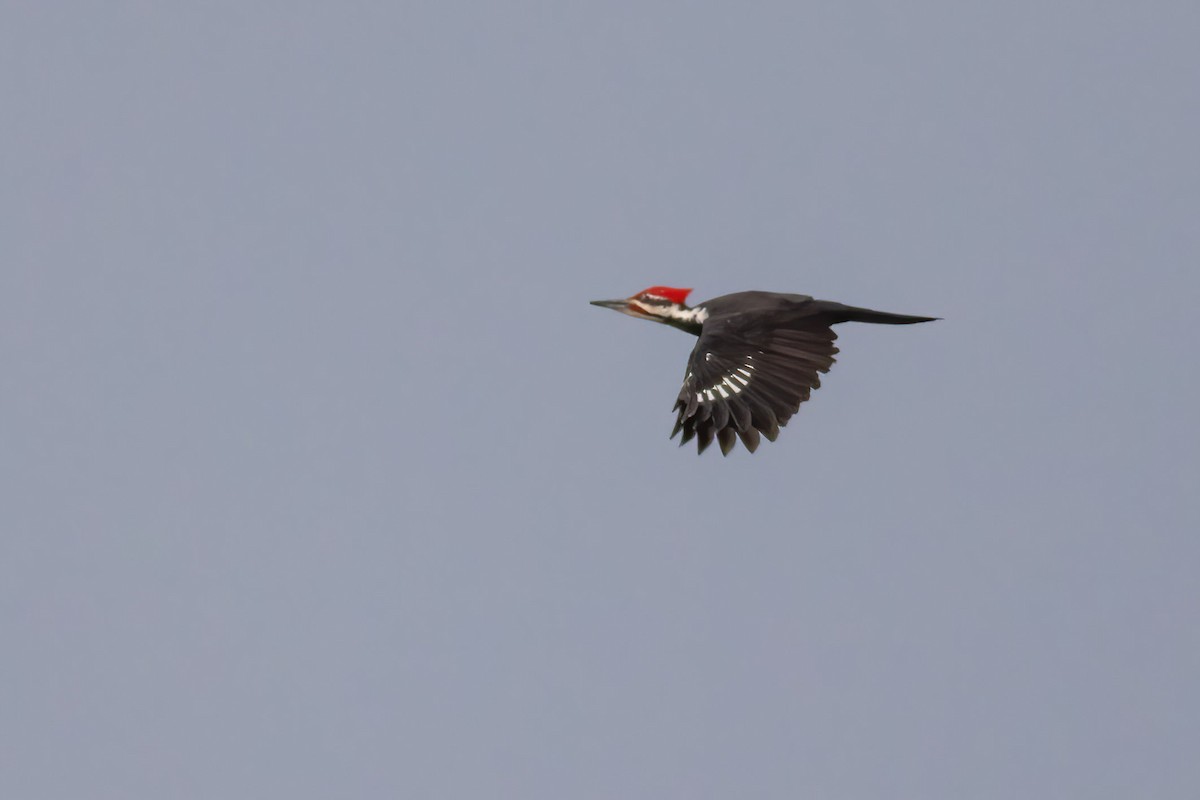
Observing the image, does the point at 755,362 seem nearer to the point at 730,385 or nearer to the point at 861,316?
the point at 730,385

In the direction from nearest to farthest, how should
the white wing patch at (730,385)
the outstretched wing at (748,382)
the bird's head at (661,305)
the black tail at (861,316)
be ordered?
the outstretched wing at (748,382), the white wing patch at (730,385), the black tail at (861,316), the bird's head at (661,305)

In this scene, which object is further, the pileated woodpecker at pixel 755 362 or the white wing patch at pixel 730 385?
the white wing patch at pixel 730 385

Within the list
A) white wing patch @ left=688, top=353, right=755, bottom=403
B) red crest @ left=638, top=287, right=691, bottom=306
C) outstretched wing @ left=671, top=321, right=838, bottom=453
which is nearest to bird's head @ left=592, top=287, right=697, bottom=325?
red crest @ left=638, top=287, right=691, bottom=306

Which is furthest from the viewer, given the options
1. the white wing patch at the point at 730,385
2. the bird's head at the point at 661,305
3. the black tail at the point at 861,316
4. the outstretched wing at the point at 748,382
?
the bird's head at the point at 661,305

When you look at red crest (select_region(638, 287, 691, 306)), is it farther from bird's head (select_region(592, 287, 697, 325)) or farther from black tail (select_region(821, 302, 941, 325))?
black tail (select_region(821, 302, 941, 325))

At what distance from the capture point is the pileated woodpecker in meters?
15.7

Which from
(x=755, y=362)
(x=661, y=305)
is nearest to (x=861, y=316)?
(x=755, y=362)

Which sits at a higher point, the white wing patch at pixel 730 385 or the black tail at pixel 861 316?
the black tail at pixel 861 316

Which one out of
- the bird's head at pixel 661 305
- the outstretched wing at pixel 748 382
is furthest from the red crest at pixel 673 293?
the outstretched wing at pixel 748 382

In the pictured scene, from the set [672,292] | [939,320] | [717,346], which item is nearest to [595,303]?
[672,292]

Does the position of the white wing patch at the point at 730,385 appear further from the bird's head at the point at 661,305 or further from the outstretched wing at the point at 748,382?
the bird's head at the point at 661,305

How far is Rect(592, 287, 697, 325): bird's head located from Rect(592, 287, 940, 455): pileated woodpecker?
0.44m

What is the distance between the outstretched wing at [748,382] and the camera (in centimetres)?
1571

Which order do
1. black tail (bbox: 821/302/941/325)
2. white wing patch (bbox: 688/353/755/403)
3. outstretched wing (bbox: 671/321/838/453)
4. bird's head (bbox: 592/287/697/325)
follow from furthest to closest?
bird's head (bbox: 592/287/697/325) → black tail (bbox: 821/302/941/325) → white wing patch (bbox: 688/353/755/403) → outstretched wing (bbox: 671/321/838/453)
